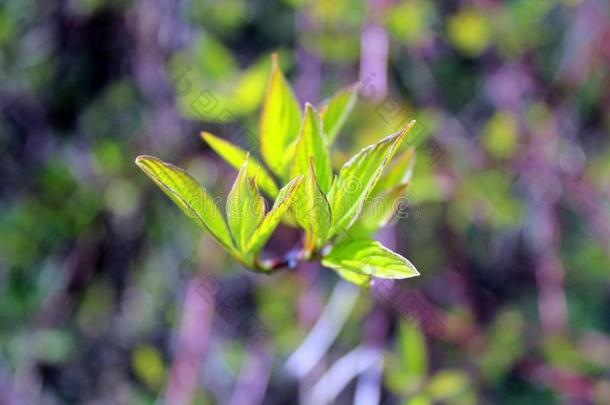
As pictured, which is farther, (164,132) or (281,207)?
(164,132)

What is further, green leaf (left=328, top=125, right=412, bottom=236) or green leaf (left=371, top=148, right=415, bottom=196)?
green leaf (left=371, top=148, right=415, bottom=196)

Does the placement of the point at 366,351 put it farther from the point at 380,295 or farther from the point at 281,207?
the point at 281,207

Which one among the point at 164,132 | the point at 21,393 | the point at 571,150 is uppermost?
the point at 164,132

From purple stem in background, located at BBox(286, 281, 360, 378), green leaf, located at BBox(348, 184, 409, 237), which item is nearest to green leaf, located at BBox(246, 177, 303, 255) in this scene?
green leaf, located at BBox(348, 184, 409, 237)

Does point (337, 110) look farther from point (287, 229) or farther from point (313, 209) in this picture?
point (287, 229)

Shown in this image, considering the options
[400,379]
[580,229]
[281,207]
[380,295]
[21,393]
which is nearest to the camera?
[281,207]

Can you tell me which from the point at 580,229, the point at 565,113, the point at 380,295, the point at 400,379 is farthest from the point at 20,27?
the point at 580,229

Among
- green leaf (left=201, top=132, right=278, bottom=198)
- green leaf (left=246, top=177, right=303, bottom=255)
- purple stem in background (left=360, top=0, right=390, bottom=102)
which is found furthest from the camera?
purple stem in background (left=360, top=0, right=390, bottom=102)

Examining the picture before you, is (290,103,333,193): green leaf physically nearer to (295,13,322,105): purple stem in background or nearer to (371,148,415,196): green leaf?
(371,148,415,196): green leaf

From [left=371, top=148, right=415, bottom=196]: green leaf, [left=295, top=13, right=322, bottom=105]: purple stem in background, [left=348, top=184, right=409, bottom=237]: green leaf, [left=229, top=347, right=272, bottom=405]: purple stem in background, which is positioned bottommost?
[left=229, top=347, right=272, bottom=405]: purple stem in background
